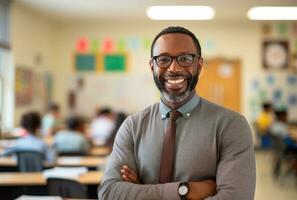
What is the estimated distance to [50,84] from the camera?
10.1 meters

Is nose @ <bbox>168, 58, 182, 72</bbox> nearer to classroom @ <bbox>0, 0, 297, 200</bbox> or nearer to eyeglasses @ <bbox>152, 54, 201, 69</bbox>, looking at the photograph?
eyeglasses @ <bbox>152, 54, 201, 69</bbox>

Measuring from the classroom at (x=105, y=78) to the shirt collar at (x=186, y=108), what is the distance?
4.64 feet

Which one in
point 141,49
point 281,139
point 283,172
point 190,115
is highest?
point 141,49

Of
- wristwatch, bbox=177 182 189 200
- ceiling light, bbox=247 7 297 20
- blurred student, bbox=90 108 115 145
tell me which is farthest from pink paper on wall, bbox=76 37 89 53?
wristwatch, bbox=177 182 189 200

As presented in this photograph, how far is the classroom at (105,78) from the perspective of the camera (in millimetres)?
4805

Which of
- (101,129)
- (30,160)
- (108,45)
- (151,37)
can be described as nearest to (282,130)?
(101,129)

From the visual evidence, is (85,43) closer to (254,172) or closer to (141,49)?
(141,49)

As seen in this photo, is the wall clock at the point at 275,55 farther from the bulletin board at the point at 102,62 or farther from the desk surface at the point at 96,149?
the desk surface at the point at 96,149

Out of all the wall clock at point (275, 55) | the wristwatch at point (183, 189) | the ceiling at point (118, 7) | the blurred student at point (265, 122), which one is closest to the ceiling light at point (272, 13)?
the ceiling at point (118, 7)

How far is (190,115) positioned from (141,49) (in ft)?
28.0

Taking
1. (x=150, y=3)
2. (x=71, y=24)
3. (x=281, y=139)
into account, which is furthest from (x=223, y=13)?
(x=71, y=24)

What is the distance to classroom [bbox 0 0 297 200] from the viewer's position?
4805 millimetres

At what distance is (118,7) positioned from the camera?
8484 millimetres

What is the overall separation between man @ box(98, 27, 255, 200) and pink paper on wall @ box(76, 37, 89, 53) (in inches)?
344
